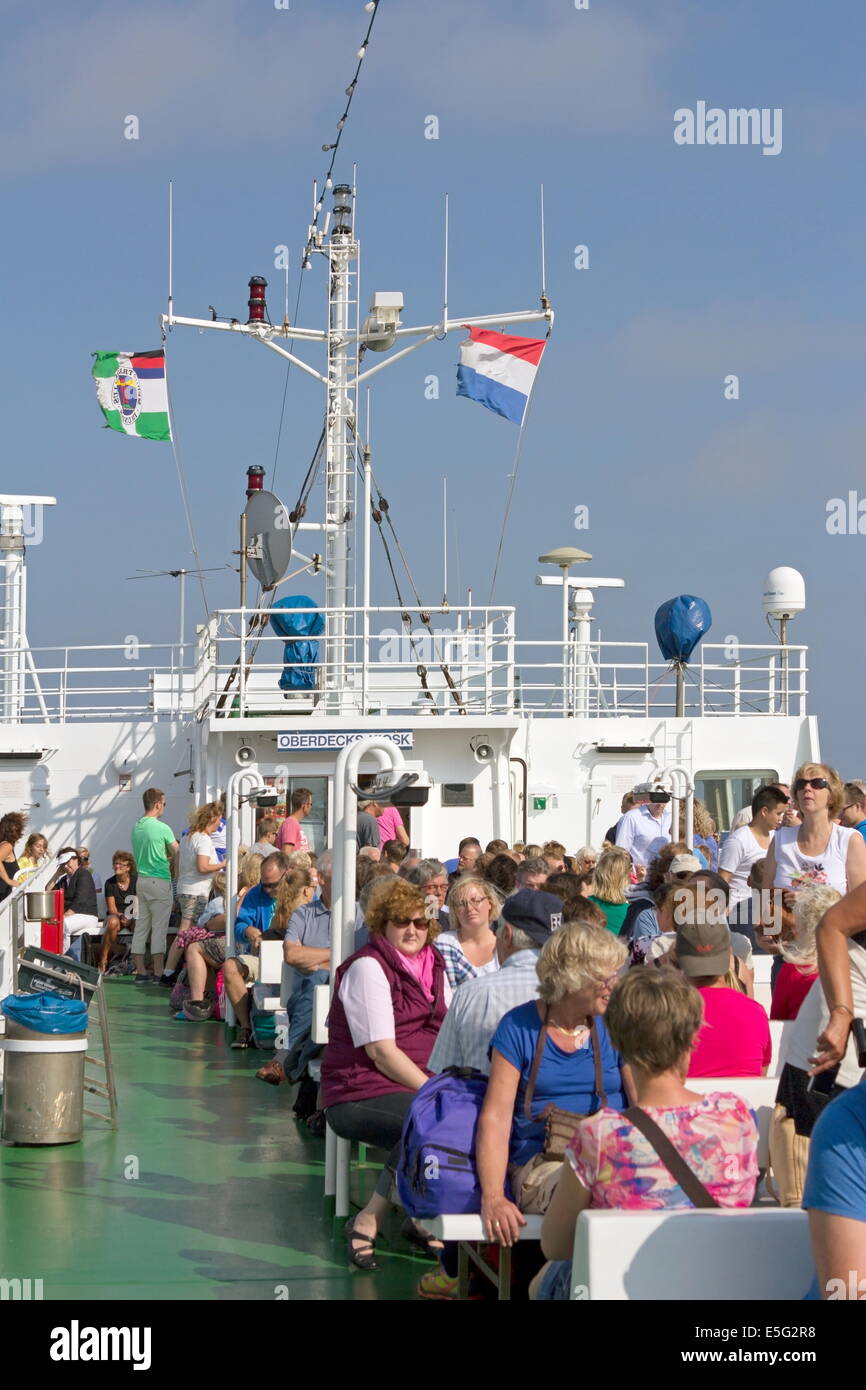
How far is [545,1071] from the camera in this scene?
15.1 feet

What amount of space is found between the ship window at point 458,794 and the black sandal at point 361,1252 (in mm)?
10320

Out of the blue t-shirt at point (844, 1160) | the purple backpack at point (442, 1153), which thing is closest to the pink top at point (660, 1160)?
the blue t-shirt at point (844, 1160)

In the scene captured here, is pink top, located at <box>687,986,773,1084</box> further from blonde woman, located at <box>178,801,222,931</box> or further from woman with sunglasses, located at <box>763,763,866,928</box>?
blonde woman, located at <box>178,801,222,931</box>

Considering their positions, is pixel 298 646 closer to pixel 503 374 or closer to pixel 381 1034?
pixel 503 374

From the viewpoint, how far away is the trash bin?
7730 millimetres

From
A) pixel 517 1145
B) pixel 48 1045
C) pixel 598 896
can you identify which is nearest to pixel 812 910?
pixel 517 1145

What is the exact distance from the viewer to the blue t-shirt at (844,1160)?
3014mm

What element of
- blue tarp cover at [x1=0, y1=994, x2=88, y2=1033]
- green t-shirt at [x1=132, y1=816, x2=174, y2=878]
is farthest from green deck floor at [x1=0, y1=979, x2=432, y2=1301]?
green t-shirt at [x1=132, y1=816, x2=174, y2=878]

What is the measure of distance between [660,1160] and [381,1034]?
232 cm

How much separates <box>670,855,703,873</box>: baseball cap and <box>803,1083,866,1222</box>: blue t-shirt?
184 inches

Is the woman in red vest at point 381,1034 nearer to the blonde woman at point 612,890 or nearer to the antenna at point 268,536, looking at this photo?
the blonde woman at point 612,890

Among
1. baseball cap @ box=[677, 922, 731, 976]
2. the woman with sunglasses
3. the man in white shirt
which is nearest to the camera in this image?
baseball cap @ box=[677, 922, 731, 976]

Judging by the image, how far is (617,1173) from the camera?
3619 millimetres

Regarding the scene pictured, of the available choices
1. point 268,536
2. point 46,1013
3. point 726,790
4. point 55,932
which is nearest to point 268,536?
point 268,536
